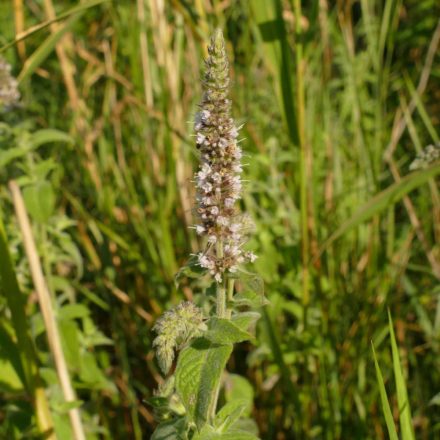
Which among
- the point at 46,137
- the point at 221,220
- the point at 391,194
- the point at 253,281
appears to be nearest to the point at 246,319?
the point at 253,281

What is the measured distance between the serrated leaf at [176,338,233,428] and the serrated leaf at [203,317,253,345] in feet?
0.05

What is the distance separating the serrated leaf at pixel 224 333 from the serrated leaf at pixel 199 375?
0.05ft

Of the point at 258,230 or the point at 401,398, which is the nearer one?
the point at 401,398

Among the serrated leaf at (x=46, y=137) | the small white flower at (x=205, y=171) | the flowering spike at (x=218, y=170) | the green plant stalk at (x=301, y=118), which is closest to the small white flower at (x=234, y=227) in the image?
the flowering spike at (x=218, y=170)

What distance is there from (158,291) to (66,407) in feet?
2.72

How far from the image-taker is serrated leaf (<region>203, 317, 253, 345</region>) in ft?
3.74

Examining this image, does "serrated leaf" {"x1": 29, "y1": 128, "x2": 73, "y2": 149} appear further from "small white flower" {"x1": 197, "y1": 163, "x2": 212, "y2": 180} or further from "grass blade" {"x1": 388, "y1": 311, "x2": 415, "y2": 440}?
"grass blade" {"x1": 388, "y1": 311, "x2": 415, "y2": 440}

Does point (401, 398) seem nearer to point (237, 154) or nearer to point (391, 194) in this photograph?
point (391, 194)

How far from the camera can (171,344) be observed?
114cm

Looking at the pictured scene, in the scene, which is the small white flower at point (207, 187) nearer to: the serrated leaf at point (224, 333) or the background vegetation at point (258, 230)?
the serrated leaf at point (224, 333)

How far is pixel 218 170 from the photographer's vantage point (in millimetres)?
1179

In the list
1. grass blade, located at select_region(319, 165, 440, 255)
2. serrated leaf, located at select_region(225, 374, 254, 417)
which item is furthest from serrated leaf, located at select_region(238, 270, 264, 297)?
serrated leaf, located at select_region(225, 374, 254, 417)

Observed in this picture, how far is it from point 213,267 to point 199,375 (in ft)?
0.66

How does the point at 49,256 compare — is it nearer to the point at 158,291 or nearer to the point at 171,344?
the point at 158,291
